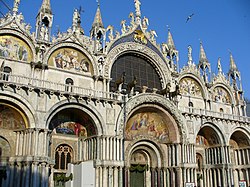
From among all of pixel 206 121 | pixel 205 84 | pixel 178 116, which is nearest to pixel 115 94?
pixel 178 116

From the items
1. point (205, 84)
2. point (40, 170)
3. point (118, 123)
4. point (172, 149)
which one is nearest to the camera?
point (40, 170)

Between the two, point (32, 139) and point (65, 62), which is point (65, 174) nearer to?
point (32, 139)

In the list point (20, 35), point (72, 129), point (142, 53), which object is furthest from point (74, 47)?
point (142, 53)

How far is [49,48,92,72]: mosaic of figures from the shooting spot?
2527 cm

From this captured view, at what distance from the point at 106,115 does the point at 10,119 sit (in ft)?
22.7

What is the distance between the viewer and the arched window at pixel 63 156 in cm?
2343

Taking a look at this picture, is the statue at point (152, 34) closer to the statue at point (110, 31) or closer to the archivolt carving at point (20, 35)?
the statue at point (110, 31)

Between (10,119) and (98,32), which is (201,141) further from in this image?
(10,119)

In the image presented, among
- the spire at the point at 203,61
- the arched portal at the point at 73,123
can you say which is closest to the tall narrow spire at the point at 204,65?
the spire at the point at 203,61

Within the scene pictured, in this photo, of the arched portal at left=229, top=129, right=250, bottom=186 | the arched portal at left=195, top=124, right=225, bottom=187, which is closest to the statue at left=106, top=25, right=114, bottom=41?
the arched portal at left=195, top=124, right=225, bottom=187

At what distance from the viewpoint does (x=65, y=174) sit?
77.4 ft

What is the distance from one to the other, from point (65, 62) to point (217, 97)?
59.2 feet

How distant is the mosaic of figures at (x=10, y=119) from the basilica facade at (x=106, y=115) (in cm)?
7

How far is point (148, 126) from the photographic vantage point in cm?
2762
